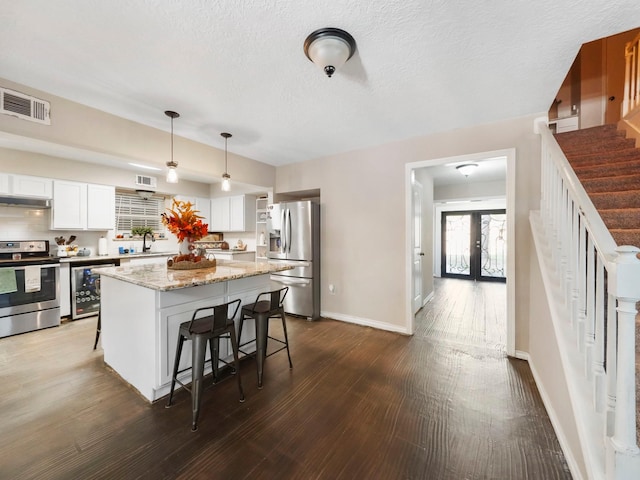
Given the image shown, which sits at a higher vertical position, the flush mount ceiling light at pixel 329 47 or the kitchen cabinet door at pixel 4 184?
the flush mount ceiling light at pixel 329 47

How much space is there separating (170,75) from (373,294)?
3303mm

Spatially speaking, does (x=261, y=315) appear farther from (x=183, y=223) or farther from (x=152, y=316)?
(x=183, y=223)

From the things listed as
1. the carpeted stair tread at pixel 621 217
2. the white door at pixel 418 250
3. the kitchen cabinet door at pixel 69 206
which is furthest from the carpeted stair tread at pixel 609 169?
the kitchen cabinet door at pixel 69 206

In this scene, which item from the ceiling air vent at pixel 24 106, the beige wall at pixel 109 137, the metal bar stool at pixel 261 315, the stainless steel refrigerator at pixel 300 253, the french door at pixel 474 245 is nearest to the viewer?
the ceiling air vent at pixel 24 106

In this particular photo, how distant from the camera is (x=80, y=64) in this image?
1874 millimetres

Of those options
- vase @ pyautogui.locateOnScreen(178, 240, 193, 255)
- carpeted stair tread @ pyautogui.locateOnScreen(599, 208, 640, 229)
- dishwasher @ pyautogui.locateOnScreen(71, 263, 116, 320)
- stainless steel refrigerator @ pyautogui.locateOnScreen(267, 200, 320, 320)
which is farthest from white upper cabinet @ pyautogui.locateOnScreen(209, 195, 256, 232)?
carpeted stair tread @ pyautogui.locateOnScreen(599, 208, 640, 229)

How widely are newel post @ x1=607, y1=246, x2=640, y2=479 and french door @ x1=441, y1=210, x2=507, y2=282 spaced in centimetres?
722

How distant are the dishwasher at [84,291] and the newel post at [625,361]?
539 centimetres

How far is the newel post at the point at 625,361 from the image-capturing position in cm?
92

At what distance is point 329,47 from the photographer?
1.60 meters

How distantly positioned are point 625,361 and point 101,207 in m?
6.12

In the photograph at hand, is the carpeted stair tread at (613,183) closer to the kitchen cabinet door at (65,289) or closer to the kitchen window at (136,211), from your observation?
the kitchen cabinet door at (65,289)

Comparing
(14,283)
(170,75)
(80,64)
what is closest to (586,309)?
(170,75)

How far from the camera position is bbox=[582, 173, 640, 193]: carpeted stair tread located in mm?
2215
